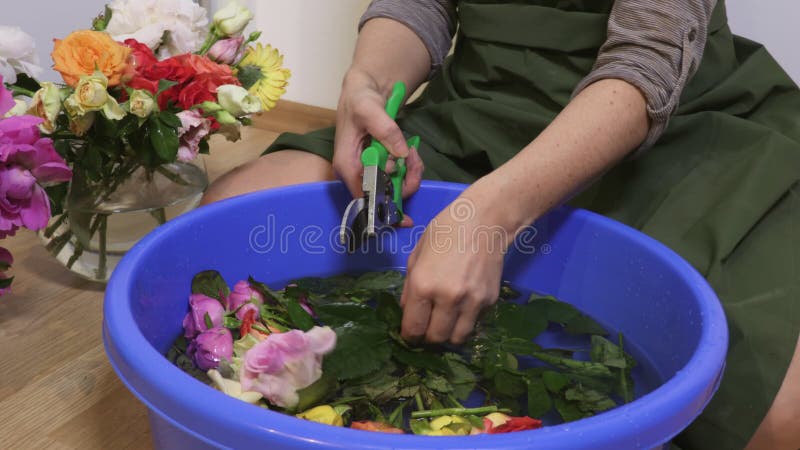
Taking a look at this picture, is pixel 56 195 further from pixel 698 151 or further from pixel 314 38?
pixel 314 38

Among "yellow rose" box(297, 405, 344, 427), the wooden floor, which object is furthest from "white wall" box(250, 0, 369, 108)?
"yellow rose" box(297, 405, 344, 427)

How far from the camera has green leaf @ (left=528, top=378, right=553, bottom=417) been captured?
0.67m

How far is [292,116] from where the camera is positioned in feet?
6.11

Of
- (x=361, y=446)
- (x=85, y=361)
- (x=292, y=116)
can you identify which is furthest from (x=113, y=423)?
(x=292, y=116)

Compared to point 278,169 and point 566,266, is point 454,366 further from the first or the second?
point 278,169

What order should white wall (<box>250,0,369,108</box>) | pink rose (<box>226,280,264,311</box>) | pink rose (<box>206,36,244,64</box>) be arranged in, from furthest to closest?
white wall (<box>250,0,369,108</box>), pink rose (<box>206,36,244,64</box>), pink rose (<box>226,280,264,311</box>)

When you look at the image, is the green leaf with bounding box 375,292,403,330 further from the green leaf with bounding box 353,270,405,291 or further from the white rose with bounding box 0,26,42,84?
the white rose with bounding box 0,26,42,84

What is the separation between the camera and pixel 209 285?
783 mm

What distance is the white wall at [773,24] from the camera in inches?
45.9

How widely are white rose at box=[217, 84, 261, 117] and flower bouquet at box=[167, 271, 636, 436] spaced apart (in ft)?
0.74

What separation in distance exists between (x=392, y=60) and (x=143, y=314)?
0.45m

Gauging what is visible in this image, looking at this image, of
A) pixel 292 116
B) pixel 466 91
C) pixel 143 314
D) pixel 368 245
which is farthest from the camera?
pixel 292 116

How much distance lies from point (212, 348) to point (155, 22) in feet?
1.53

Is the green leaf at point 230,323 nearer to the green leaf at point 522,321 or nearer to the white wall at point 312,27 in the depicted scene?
the green leaf at point 522,321
